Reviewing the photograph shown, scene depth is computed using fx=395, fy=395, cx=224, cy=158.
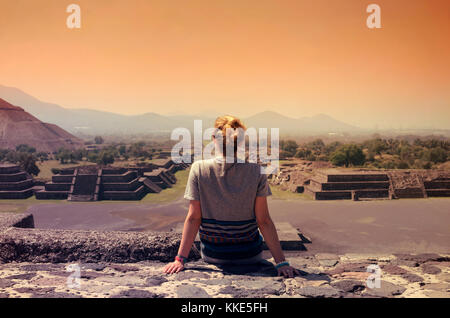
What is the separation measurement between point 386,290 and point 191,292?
117 cm

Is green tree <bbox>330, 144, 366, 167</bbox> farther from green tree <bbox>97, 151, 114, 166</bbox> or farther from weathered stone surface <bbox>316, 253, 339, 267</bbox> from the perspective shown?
weathered stone surface <bbox>316, 253, 339, 267</bbox>

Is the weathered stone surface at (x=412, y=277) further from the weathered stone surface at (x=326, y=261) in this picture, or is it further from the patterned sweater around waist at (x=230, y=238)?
the patterned sweater around waist at (x=230, y=238)

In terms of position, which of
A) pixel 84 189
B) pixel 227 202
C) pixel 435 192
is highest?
pixel 227 202

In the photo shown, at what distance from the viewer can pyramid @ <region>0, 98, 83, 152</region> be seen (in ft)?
258

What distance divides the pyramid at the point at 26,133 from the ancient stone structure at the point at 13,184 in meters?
52.6

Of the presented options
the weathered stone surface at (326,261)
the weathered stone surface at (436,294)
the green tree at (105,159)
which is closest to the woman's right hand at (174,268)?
the weathered stone surface at (436,294)

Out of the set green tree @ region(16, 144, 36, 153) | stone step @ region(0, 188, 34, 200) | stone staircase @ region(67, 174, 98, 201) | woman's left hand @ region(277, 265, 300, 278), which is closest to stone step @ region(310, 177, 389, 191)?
stone staircase @ region(67, 174, 98, 201)

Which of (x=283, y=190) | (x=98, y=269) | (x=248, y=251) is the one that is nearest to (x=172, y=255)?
(x=98, y=269)

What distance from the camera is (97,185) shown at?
82.1 feet

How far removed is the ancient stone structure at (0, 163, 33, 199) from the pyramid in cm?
5261

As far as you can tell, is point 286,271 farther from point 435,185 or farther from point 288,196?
point 435,185

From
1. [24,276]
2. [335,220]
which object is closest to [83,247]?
[24,276]

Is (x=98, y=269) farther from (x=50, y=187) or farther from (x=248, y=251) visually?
(x=50, y=187)

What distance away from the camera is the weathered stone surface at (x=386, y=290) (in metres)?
2.31
